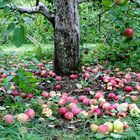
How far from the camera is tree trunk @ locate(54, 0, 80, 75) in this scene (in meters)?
4.48

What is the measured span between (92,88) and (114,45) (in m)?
2.43

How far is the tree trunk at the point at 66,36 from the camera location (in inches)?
176

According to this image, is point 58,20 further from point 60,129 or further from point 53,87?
point 60,129

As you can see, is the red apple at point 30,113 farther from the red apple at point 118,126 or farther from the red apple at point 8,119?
the red apple at point 118,126

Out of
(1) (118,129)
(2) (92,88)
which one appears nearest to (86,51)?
(2) (92,88)

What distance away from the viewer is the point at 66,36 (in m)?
4.50

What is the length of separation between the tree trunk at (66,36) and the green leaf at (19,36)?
2408mm

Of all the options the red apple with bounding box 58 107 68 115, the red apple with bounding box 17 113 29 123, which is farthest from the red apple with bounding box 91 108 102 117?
the red apple with bounding box 17 113 29 123

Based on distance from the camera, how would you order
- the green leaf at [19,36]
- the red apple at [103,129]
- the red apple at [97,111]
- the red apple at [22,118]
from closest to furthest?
the green leaf at [19,36], the red apple at [103,129], the red apple at [22,118], the red apple at [97,111]

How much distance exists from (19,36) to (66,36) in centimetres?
242

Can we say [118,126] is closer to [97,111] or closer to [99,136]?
[99,136]

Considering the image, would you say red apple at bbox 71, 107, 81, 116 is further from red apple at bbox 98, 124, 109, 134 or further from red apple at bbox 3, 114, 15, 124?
red apple at bbox 3, 114, 15, 124

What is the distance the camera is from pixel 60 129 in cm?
285

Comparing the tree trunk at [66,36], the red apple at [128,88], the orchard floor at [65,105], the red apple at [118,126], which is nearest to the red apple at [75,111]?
the orchard floor at [65,105]
